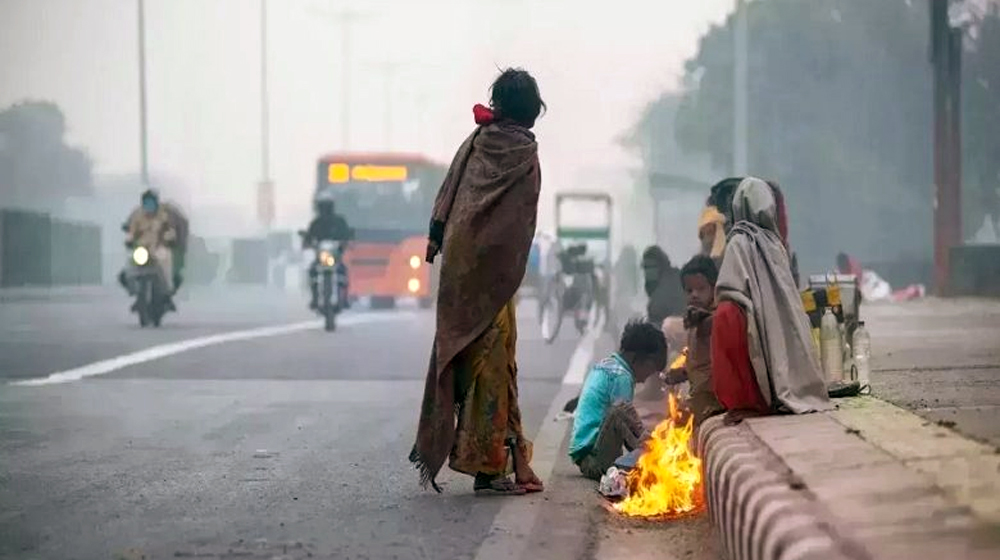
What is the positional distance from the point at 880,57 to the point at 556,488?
2762cm

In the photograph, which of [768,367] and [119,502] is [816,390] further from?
[119,502]

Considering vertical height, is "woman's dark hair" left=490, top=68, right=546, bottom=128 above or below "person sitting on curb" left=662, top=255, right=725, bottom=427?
above

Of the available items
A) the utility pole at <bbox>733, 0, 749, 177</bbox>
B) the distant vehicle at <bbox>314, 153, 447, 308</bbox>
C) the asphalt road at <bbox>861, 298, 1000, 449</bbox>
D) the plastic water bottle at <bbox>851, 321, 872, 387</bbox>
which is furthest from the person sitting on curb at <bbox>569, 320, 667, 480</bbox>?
the distant vehicle at <bbox>314, 153, 447, 308</bbox>

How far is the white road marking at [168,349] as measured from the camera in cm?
1438

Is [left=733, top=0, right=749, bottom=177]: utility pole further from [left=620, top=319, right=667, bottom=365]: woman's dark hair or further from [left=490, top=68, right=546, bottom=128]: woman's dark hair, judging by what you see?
[left=490, top=68, right=546, bottom=128]: woman's dark hair

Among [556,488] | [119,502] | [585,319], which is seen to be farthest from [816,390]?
[585,319]

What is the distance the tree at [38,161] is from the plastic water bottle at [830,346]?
31.8 meters

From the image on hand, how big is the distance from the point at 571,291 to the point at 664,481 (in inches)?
549

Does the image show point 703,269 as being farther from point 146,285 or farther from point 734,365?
point 146,285

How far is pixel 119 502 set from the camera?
23.5 ft

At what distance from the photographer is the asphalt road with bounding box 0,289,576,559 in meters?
6.27

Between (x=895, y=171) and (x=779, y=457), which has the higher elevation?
(x=895, y=171)

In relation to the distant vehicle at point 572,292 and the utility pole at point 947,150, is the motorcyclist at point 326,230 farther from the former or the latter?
the utility pole at point 947,150

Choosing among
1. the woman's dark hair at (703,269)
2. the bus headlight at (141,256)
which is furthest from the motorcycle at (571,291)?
the woman's dark hair at (703,269)
